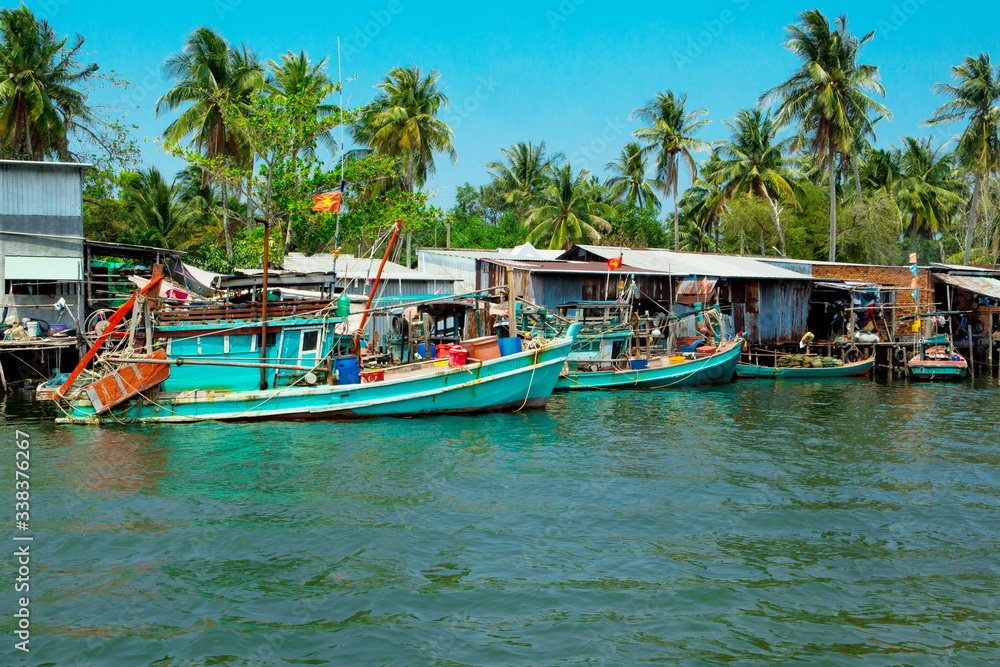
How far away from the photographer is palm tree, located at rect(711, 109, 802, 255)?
137ft

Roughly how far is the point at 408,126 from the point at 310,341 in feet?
75.2

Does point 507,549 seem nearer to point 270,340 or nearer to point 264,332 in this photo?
point 264,332

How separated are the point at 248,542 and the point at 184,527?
1124 millimetres

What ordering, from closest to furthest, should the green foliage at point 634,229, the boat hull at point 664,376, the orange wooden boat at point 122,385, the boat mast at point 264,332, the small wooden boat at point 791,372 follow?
the orange wooden boat at point 122,385 → the boat mast at point 264,332 → the boat hull at point 664,376 → the small wooden boat at point 791,372 → the green foliage at point 634,229

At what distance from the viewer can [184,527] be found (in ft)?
30.9

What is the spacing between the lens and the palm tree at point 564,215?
4272 cm

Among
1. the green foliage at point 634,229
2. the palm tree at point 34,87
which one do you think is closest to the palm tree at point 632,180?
the green foliage at point 634,229

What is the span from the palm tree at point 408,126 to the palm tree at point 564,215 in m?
6.81

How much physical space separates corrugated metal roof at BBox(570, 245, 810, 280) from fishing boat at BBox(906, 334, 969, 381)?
5.14m

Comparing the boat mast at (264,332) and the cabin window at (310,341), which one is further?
the cabin window at (310,341)

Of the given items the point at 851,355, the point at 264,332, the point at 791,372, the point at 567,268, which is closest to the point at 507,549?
the point at 264,332

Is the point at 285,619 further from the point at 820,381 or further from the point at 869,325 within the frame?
the point at 869,325

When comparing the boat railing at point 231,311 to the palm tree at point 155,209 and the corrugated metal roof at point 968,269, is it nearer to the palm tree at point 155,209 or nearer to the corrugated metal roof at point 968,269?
the palm tree at point 155,209

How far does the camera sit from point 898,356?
2992 centimetres
